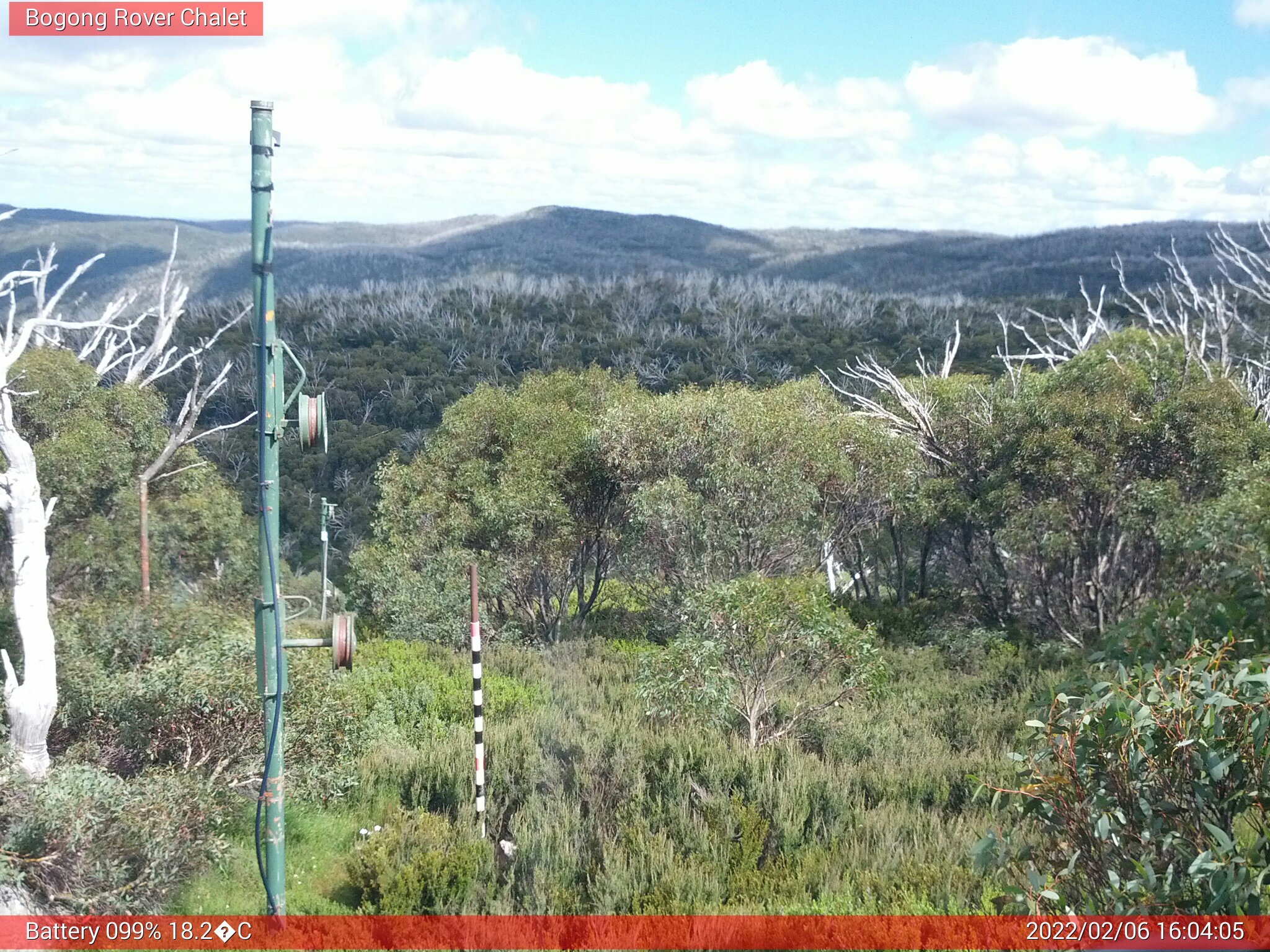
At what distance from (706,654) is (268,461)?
5705mm

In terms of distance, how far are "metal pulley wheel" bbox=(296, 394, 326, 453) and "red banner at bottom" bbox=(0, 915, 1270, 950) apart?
266 centimetres

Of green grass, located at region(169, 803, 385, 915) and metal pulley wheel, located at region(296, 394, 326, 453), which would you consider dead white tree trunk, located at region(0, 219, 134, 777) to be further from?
metal pulley wheel, located at region(296, 394, 326, 453)

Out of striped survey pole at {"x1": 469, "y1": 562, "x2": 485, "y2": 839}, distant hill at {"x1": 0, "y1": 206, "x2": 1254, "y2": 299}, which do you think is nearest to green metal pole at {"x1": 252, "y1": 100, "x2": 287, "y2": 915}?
striped survey pole at {"x1": 469, "y1": 562, "x2": 485, "y2": 839}

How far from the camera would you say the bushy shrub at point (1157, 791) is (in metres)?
3.60

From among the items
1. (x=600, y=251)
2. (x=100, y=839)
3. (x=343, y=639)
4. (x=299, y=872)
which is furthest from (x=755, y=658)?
(x=600, y=251)

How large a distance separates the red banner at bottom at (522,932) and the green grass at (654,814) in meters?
0.26

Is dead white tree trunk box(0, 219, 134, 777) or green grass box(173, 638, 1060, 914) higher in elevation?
dead white tree trunk box(0, 219, 134, 777)

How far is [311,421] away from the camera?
5531 mm

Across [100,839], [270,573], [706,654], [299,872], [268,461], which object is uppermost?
[268,461]

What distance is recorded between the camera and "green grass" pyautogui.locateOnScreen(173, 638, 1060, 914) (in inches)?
261

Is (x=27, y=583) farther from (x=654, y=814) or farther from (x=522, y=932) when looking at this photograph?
(x=654, y=814)

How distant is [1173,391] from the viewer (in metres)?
14.1

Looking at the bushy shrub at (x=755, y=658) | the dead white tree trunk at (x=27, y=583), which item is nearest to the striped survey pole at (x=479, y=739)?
the bushy shrub at (x=755, y=658)

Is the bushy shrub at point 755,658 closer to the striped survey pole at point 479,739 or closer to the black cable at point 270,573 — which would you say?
the striped survey pole at point 479,739
